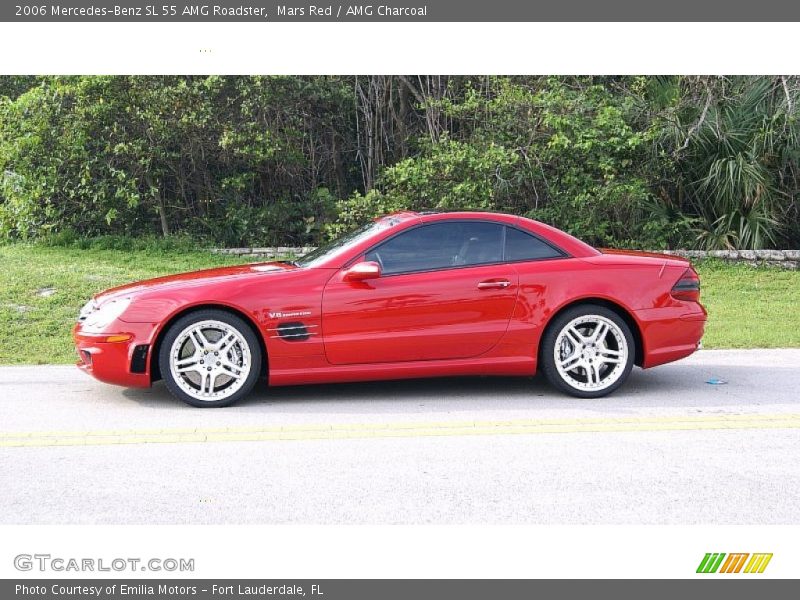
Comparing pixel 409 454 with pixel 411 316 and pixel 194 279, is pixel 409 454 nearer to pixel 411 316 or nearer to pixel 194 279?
pixel 411 316

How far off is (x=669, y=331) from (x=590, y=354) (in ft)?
2.16

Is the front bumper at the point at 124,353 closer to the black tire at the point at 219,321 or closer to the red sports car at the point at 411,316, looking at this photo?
the red sports car at the point at 411,316

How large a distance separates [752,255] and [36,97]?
11110 millimetres

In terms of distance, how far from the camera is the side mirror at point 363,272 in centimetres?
716

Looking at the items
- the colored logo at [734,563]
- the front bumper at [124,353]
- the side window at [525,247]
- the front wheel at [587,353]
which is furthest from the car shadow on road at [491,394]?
the colored logo at [734,563]

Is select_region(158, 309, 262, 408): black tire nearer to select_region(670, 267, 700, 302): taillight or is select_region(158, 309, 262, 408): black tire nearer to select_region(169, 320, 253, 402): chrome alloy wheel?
select_region(169, 320, 253, 402): chrome alloy wheel

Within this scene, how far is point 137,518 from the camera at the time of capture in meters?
4.75

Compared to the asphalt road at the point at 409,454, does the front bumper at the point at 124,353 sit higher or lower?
higher

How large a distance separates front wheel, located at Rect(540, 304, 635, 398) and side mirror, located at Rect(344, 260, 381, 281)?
139 cm

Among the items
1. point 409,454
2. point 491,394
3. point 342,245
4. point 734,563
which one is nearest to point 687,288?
point 491,394

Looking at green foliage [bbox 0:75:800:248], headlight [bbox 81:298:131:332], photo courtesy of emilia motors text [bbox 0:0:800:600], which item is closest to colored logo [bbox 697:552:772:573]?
photo courtesy of emilia motors text [bbox 0:0:800:600]

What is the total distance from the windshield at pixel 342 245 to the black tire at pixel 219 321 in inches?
30.7

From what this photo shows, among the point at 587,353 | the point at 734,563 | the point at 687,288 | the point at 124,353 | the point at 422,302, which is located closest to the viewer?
the point at 734,563

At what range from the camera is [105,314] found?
7215 millimetres
